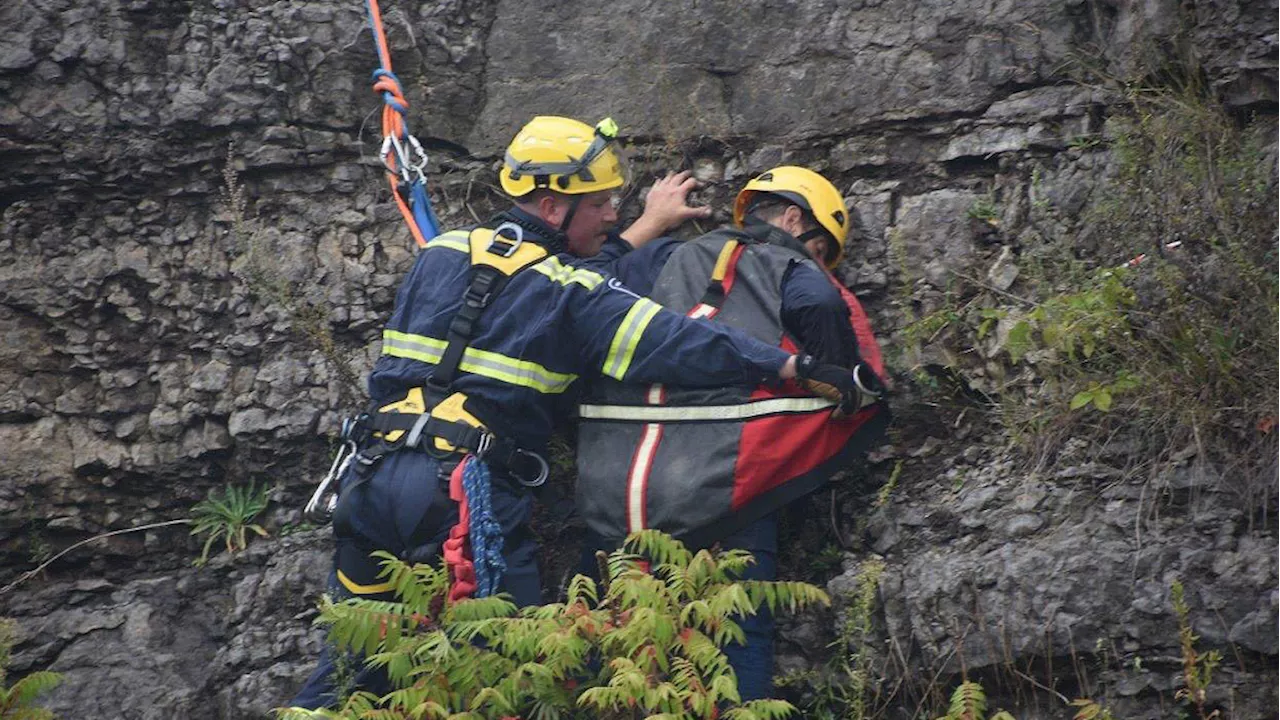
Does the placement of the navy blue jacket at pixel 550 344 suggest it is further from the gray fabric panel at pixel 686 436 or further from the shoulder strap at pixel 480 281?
the gray fabric panel at pixel 686 436

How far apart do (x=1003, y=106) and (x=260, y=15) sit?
3.34 meters

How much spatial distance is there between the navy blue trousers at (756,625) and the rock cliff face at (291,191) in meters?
0.34

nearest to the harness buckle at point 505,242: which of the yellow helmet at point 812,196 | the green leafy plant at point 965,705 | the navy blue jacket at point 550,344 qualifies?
the navy blue jacket at point 550,344

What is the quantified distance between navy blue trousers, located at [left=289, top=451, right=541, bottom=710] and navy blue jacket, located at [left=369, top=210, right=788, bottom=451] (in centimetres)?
28

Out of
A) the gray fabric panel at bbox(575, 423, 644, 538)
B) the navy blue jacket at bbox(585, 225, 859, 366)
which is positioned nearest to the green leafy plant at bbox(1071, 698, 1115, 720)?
the navy blue jacket at bbox(585, 225, 859, 366)

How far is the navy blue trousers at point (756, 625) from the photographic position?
17.5 ft

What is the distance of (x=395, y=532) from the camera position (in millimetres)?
5430

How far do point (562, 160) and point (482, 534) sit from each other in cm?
150

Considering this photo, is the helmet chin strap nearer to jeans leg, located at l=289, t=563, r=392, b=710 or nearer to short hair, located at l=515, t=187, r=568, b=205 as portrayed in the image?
short hair, located at l=515, t=187, r=568, b=205

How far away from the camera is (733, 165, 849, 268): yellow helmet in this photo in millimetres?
5891


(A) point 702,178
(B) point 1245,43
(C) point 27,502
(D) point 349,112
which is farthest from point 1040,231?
(C) point 27,502

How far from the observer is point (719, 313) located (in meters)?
5.62

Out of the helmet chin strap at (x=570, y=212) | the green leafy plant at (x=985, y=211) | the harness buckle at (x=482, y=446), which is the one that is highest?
the helmet chin strap at (x=570, y=212)

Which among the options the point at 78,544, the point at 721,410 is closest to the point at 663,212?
the point at 721,410
